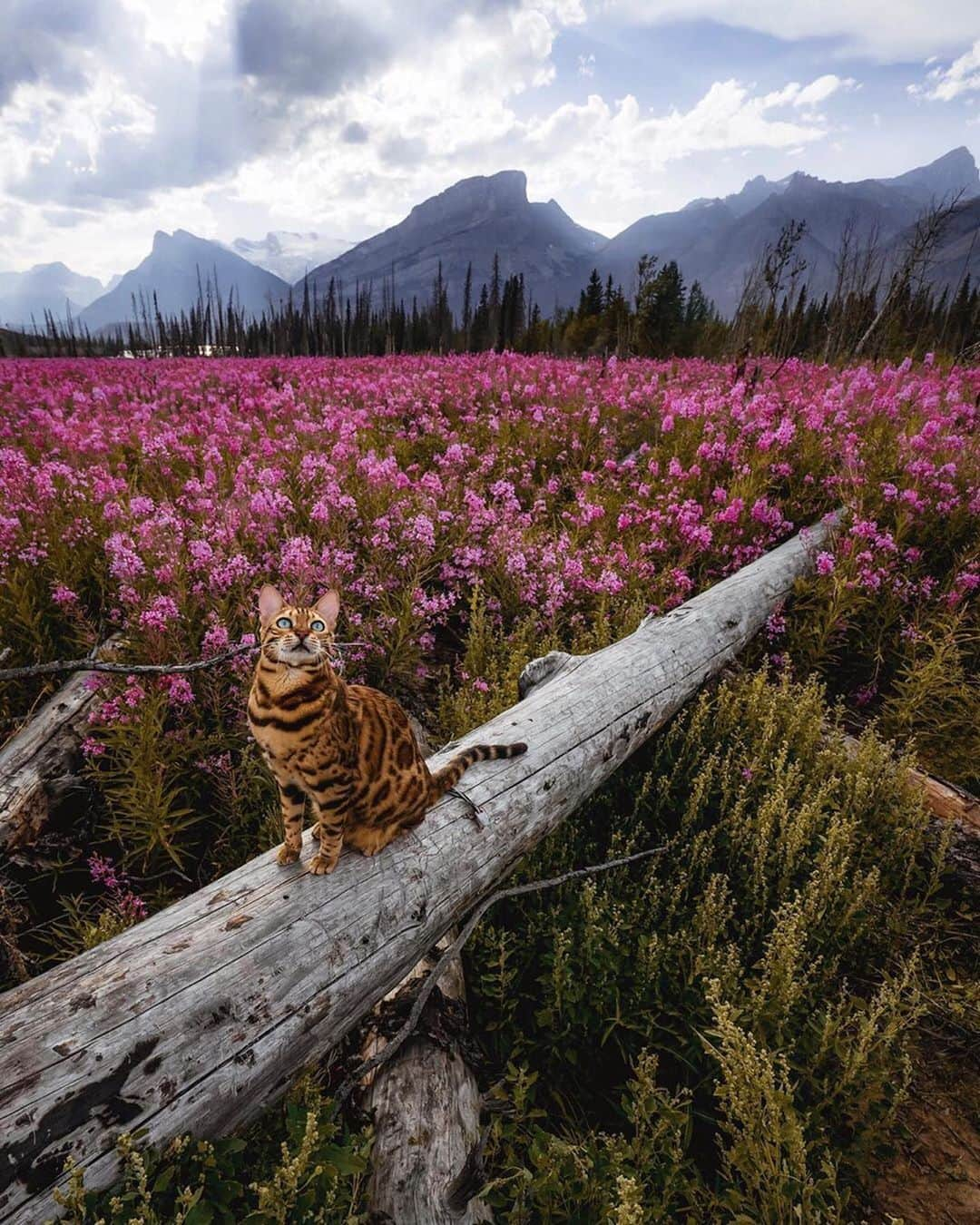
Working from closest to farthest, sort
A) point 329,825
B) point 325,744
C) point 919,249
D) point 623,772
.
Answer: point 325,744
point 329,825
point 623,772
point 919,249

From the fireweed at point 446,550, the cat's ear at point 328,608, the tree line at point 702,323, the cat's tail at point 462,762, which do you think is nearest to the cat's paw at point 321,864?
the cat's tail at point 462,762

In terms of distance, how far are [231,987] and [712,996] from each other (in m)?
1.57

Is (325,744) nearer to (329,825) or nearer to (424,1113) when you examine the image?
(329,825)

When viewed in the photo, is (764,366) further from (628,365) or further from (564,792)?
(564,792)

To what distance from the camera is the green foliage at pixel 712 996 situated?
6.01ft

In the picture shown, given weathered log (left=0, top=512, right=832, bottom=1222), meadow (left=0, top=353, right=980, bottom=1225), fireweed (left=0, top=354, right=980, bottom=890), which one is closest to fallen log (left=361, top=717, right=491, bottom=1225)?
meadow (left=0, top=353, right=980, bottom=1225)

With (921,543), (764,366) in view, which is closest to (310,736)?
(921,543)

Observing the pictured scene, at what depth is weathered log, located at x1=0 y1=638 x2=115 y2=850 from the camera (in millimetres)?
2863

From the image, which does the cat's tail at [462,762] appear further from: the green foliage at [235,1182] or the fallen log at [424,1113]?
the green foliage at [235,1182]

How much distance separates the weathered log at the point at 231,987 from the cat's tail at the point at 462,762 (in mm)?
93

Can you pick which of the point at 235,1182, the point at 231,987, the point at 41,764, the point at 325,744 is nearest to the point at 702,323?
the point at 41,764

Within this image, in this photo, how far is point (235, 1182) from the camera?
57.3 inches

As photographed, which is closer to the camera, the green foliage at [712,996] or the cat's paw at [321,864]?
the green foliage at [712,996]

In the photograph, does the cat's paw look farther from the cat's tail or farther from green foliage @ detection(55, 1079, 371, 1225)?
green foliage @ detection(55, 1079, 371, 1225)
